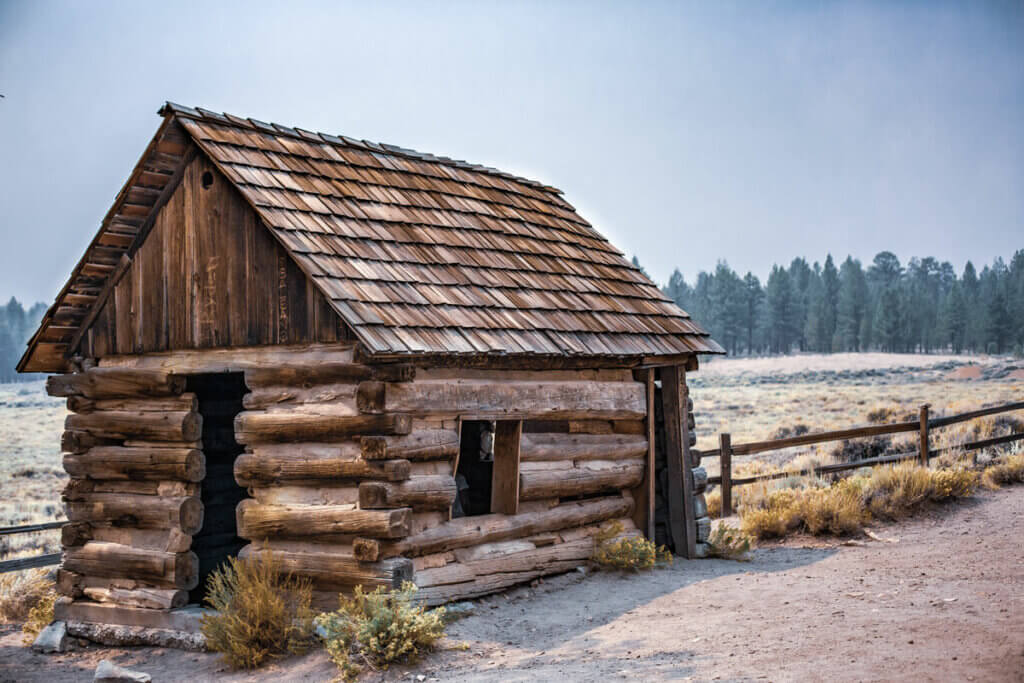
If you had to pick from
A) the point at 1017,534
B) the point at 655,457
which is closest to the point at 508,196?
the point at 655,457

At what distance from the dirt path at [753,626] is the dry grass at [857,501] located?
0.90 meters

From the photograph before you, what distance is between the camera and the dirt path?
238 inches

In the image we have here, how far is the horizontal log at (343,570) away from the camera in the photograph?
24.8 feet

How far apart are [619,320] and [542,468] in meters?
2.08

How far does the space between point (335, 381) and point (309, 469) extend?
0.76 meters

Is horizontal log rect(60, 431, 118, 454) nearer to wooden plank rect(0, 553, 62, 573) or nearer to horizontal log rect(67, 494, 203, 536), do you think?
horizontal log rect(67, 494, 203, 536)

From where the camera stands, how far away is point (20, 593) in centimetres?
→ 1074

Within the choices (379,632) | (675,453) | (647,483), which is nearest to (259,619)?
(379,632)

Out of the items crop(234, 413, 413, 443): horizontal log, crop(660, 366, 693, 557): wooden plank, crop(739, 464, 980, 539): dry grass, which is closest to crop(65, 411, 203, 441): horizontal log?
crop(234, 413, 413, 443): horizontal log

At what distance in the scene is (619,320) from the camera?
1073cm

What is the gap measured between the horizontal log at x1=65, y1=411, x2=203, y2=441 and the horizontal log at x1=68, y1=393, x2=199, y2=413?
0.17 ft

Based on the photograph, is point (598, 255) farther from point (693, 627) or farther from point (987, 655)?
point (987, 655)

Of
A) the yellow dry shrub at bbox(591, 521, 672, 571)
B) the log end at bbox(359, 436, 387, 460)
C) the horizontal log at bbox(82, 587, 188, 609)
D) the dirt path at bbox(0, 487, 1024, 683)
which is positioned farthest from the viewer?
the yellow dry shrub at bbox(591, 521, 672, 571)

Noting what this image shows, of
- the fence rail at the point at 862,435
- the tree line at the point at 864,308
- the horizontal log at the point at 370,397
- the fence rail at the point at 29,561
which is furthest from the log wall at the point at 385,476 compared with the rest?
the tree line at the point at 864,308
